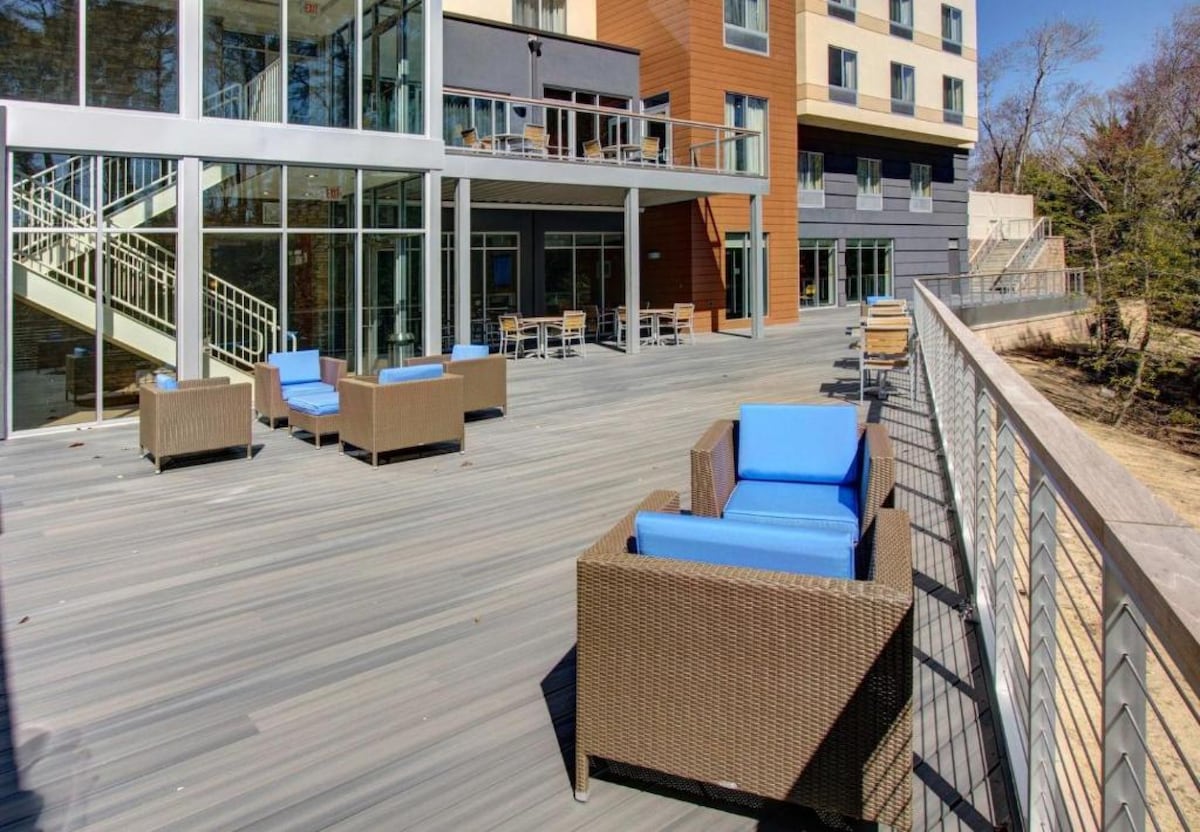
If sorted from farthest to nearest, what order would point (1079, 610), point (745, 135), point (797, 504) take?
point (745, 135) < point (797, 504) < point (1079, 610)

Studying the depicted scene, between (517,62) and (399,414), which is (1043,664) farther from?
(517,62)

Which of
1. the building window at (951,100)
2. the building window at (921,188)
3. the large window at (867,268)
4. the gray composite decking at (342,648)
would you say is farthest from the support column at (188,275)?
the building window at (951,100)

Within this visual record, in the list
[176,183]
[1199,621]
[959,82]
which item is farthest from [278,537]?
[959,82]

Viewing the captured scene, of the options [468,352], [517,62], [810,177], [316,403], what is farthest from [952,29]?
[316,403]

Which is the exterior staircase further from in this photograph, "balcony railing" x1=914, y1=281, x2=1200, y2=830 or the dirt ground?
the dirt ground

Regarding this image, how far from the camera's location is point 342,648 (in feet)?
11.8

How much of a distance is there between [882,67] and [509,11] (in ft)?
38.9

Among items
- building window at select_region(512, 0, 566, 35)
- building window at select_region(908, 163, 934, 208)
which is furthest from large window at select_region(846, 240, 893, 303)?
building window at select_region(512, 0, 566, 35)

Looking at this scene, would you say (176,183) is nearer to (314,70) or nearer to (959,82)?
(314,70)

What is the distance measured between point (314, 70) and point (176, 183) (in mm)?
2418

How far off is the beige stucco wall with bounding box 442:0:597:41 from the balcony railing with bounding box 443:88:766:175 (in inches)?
92.6

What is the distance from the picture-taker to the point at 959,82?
2780 centimetres

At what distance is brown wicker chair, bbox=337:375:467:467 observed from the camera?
23.5ft

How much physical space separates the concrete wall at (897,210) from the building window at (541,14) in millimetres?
7799
